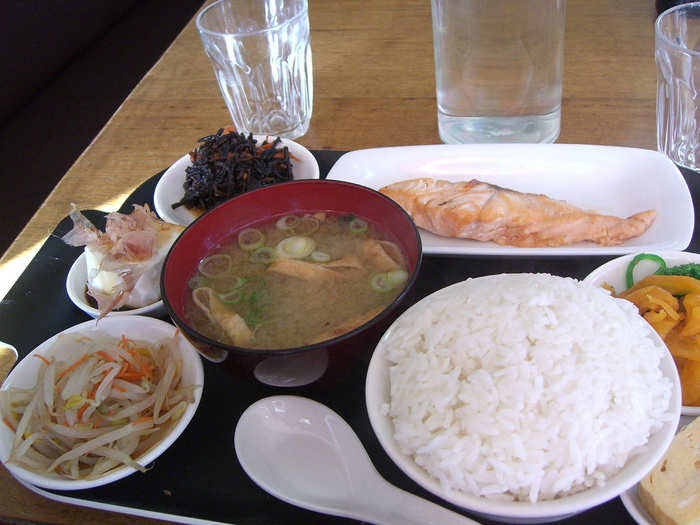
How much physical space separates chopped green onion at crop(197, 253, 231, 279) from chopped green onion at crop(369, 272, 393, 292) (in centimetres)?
37

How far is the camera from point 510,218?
1596 millimetres

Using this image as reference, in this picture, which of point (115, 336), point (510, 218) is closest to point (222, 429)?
point (115, 336)

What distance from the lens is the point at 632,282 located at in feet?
4.49

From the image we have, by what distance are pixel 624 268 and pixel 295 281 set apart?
786 millimetres

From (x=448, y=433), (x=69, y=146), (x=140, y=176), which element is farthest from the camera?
(x=69, y=146)

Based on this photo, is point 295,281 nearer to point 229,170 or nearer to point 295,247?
point 295,247

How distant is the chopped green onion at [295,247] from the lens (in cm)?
151

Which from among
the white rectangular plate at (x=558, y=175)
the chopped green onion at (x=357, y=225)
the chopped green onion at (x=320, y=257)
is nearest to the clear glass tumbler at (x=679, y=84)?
the white rectangular plate at (x=558, y=175)

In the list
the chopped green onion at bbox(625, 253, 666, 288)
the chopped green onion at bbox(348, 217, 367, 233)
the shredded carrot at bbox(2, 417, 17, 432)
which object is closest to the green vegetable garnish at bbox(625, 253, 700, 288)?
the chopped green onion at bbox(625, 253, 666, 288)

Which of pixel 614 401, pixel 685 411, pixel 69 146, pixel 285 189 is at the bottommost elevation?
pixel 69 146

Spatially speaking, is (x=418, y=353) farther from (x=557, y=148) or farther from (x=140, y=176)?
(x=140, y=176)

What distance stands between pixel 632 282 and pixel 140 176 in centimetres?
168

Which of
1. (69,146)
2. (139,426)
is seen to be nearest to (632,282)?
(139,426)

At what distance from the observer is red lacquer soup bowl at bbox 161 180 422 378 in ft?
4.19
